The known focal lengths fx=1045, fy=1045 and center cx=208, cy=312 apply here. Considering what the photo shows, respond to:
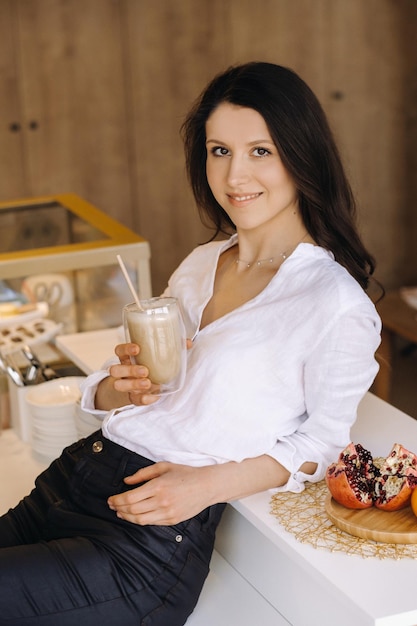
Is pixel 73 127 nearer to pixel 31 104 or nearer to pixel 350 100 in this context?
pixel 31 104

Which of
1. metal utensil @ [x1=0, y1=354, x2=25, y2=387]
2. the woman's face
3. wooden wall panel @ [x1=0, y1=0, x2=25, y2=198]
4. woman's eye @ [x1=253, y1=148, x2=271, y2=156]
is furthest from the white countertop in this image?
wooden wall panel @ [x1=0, y1=0, x2=25, y2=198]

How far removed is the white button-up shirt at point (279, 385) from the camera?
5.99 ft

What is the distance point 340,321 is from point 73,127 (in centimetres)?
333

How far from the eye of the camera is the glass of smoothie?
1.77 meters

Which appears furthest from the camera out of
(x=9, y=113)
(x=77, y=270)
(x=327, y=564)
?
(x=9, y=113)

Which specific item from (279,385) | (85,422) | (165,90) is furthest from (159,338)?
(165,90)

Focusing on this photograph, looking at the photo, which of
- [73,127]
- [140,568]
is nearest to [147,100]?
[73,127]

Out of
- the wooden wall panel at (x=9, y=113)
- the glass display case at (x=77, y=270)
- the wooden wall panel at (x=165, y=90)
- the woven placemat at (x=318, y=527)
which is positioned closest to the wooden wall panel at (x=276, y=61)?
the wooden wall panel at (x=165, y=90)

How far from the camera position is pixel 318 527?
1.72 metres

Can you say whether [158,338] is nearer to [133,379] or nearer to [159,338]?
[159,338]

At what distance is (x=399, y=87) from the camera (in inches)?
211

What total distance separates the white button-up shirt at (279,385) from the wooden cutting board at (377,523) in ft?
0.57

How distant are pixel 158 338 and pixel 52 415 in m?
0.93

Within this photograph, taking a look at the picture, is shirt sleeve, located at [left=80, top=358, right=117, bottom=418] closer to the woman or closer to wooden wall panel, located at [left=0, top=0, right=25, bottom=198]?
the woman
